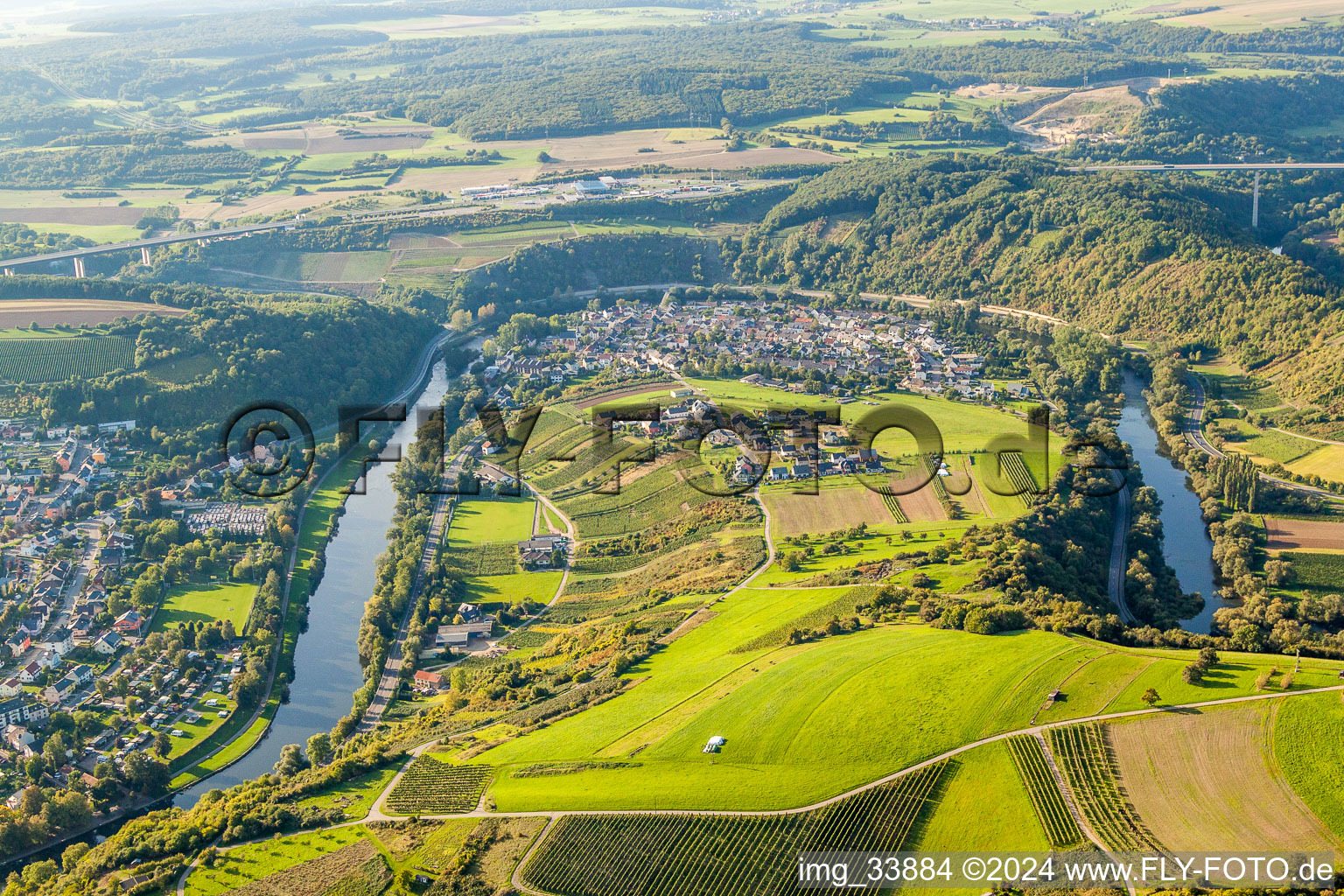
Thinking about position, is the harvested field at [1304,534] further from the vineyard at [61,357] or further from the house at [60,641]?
the vineyard at [61,357]

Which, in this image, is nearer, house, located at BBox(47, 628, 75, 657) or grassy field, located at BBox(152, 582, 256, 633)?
house, located at BBox(47, 628, 75, 657)

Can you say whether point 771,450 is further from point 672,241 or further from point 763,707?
point 672,241

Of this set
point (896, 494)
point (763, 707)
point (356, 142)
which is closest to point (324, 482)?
point (896, 494)

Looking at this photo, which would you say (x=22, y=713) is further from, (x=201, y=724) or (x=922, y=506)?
(x=922, y=506)

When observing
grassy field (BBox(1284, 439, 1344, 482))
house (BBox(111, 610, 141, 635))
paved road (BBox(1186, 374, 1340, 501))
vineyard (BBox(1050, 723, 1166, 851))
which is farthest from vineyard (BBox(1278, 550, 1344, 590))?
house (BBox(111, 610, 141, 635))

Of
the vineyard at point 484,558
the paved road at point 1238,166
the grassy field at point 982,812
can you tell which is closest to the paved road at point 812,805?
the grassy field at point 982,812

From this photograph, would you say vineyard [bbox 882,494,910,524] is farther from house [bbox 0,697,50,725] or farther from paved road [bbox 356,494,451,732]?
house [bbox 0,697,50,725]
